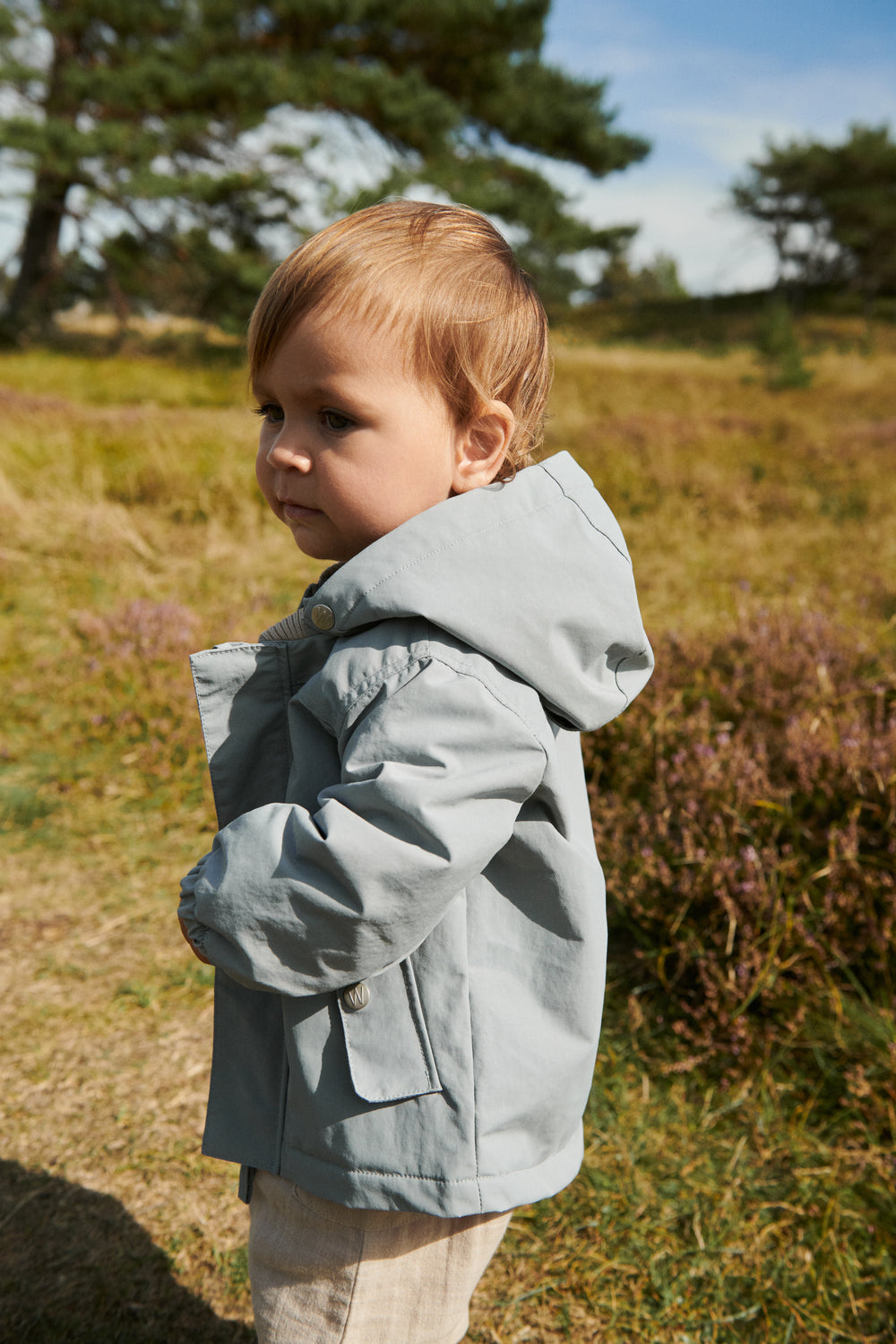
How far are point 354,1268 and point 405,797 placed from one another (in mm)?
691

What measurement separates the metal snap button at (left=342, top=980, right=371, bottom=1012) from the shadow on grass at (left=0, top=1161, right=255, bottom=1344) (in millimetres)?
1185

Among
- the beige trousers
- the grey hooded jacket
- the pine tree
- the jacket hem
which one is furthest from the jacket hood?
the pine tree

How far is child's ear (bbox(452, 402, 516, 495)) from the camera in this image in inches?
47.4

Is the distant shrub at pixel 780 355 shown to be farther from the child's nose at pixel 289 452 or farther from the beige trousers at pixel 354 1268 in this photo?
the beige trousers at pixel 354 1268

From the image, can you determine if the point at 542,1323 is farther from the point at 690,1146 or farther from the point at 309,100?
the point at 309,100

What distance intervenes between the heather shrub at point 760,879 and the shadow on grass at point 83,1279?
4.10 ft

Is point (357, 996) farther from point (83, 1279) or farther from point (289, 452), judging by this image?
point (83, 1279)

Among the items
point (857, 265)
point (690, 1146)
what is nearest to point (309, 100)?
point (690, 1146)

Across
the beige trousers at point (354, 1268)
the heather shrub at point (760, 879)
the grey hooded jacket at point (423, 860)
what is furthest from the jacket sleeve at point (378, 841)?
the heather shrub at point (760, 879)

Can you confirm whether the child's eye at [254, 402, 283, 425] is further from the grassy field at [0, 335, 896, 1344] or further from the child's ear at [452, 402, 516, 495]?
the grassy field at [0, 335, 896, 1344]

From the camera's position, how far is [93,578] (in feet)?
17.4

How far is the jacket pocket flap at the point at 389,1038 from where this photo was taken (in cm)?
107

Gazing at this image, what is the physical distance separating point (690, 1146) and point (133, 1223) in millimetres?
1279

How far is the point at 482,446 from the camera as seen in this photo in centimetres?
122
